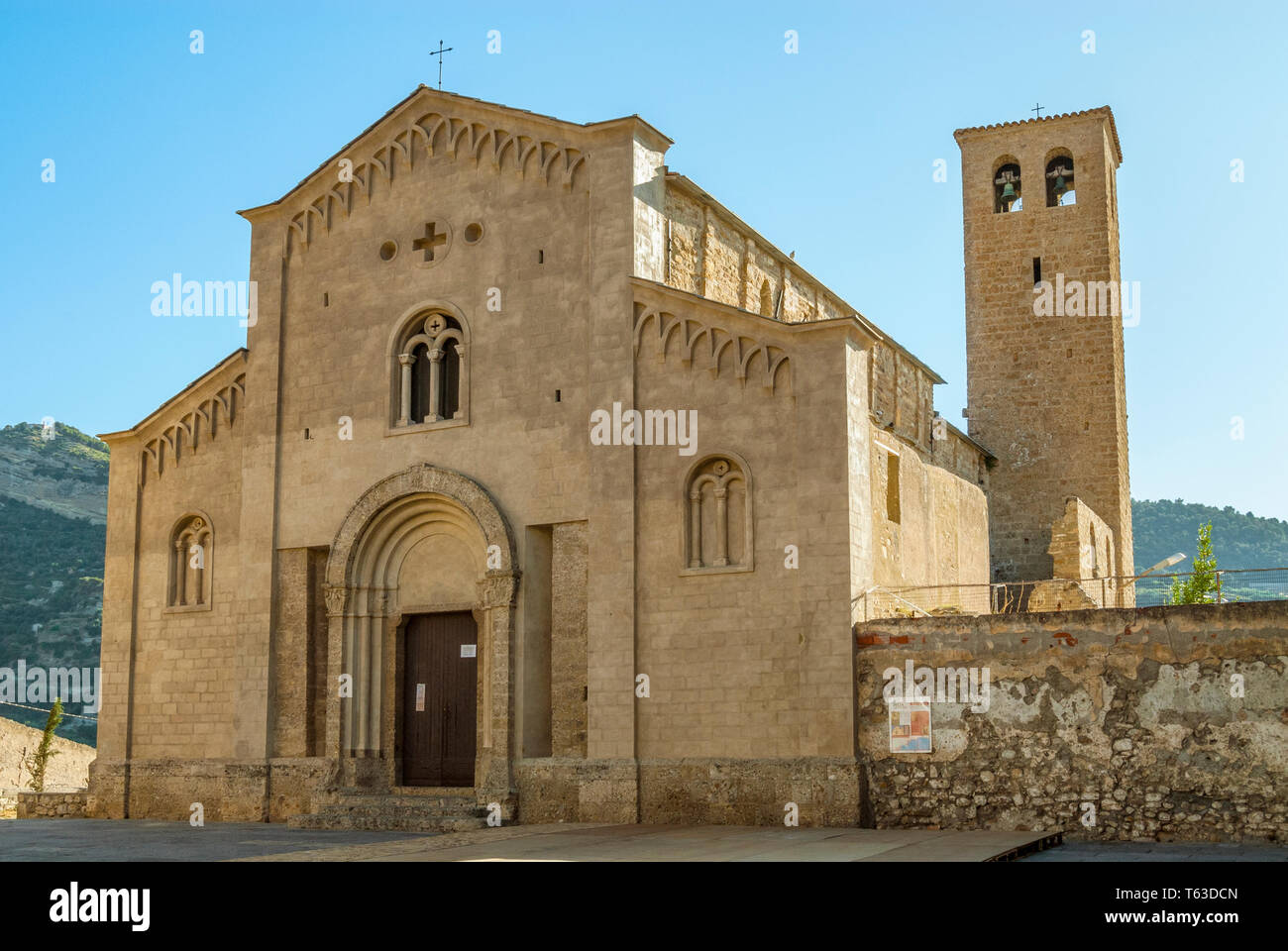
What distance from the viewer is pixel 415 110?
22094 mm

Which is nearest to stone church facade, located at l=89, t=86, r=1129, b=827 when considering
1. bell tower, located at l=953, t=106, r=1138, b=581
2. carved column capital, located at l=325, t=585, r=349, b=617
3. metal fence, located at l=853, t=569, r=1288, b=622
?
carved column capital, located at l=325, t=585, r=349, b=617

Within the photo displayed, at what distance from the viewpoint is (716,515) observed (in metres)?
18.6

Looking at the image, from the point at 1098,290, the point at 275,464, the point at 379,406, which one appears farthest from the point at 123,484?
the point at 1098,290

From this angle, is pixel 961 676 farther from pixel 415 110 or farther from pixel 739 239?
pixel 415 110

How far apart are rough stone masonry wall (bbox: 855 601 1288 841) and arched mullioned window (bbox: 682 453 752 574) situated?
213 cm

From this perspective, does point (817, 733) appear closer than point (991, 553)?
Yes

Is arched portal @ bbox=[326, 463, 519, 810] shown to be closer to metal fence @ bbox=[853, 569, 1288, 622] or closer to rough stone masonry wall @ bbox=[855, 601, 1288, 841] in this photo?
metal fence @ bbox=[853, 569, 1288, 622]

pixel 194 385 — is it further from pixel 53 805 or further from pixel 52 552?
pixel 52 552

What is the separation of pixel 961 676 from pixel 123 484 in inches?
599

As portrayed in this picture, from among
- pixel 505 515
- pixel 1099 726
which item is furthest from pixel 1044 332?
pixel 1099 726

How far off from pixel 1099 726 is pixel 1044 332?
20.7 m

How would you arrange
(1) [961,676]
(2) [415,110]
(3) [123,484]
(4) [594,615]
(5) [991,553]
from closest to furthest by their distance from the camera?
(1) [961,676], (4) [594,615], (2) [415,110], (3) [123,484], (5) [991,553]

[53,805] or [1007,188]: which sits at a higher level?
[1007,188]

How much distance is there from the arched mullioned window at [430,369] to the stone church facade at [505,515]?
56mm
